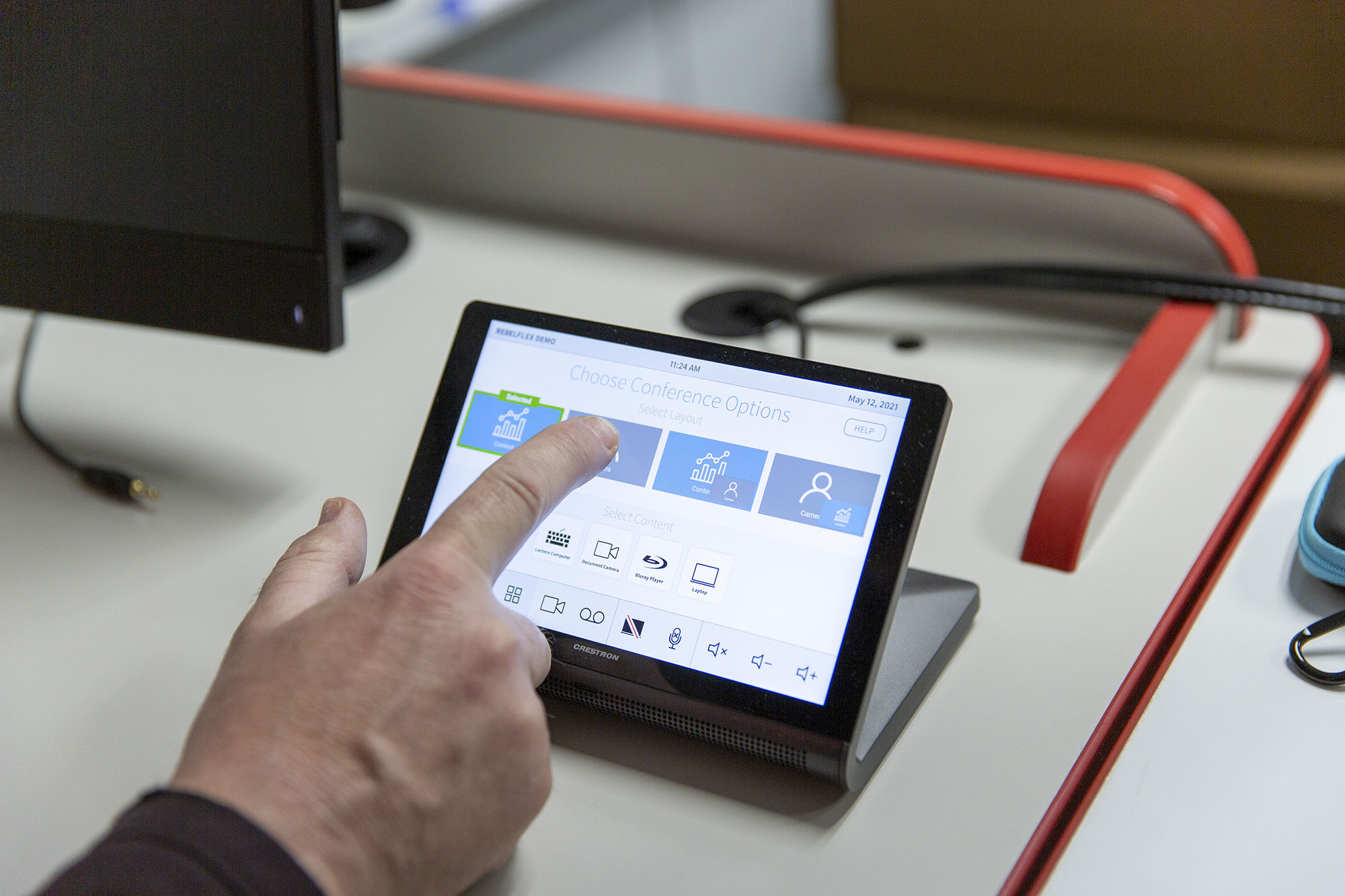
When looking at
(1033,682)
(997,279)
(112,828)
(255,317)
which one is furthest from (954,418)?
(112,828)

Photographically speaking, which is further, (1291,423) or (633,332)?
(1291,423)

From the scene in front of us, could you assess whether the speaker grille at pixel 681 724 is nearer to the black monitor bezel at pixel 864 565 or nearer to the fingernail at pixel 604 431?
the black monitor bezel at pixel 864 565

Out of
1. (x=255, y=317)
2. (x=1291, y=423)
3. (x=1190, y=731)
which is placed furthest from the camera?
(x=1291, y=423)

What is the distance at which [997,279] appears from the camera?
0.93 m

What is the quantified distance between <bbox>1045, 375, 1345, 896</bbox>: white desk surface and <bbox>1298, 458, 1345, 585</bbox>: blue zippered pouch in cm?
2

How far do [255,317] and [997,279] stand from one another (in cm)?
58

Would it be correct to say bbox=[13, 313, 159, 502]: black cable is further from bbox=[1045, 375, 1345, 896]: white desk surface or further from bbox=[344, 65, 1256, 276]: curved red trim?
bbox=[1045, 375, 1345, 896]: white desk surface

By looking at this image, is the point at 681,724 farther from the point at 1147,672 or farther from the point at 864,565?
the point at 1147,672

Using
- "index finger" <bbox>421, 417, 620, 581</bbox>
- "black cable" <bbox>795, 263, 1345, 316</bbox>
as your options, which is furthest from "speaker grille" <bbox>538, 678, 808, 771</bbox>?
"black cable" <bbox>795, 263, 1345, 316</bbox>

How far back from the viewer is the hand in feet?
1.41

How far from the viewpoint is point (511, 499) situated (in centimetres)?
50

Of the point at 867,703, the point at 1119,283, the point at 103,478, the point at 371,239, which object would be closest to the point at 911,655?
the point at 867,703

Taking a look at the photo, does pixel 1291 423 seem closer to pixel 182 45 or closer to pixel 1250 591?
pixel 1250 591

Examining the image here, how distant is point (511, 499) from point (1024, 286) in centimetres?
59
